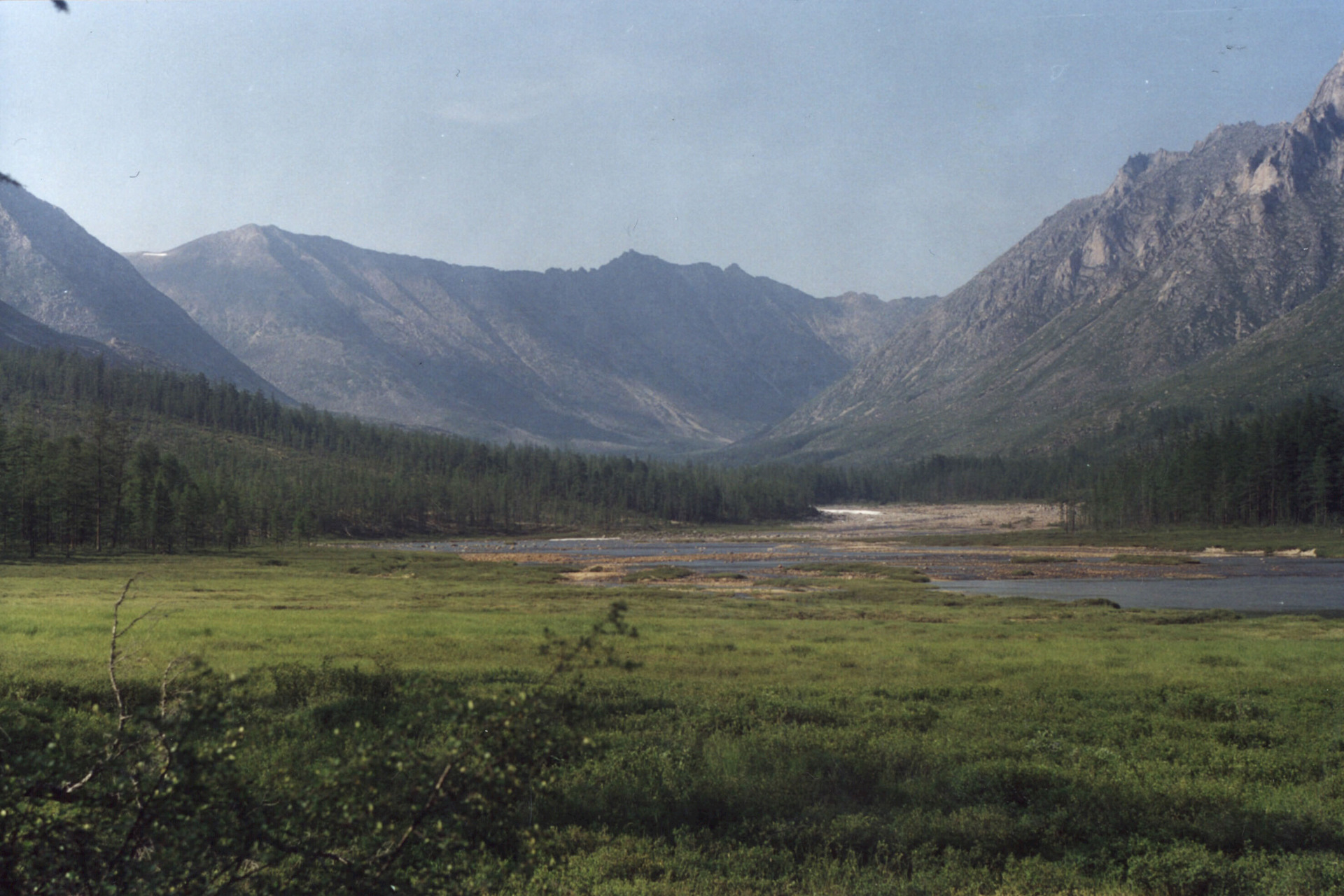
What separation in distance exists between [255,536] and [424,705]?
138 meters

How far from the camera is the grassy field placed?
11258 mm

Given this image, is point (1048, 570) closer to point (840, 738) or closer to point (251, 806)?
point (840, 738)

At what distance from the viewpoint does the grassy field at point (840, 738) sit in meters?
11.3

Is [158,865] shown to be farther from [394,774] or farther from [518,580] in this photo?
[518,580]

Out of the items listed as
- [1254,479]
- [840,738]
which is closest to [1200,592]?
[840,738]

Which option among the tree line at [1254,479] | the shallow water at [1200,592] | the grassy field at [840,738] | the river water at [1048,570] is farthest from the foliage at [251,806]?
the tree line at [1254,479]

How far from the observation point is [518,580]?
78.0 meters

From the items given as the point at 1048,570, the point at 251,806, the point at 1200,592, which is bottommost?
the point at 1048,570

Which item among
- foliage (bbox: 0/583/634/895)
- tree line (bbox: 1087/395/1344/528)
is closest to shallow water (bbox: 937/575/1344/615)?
foliage (bbox: 0/583/634/895)

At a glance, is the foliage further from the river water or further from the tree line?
the tree line

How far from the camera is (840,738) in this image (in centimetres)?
1688

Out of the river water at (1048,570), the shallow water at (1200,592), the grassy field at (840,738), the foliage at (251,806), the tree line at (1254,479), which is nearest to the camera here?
the foliage at (251,806)

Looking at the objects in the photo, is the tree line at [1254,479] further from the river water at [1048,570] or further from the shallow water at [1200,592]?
the shallow water at [1200,592]

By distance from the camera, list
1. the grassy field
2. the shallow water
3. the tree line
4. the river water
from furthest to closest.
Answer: the tree line
the river water
the shallow water
the grassy field
